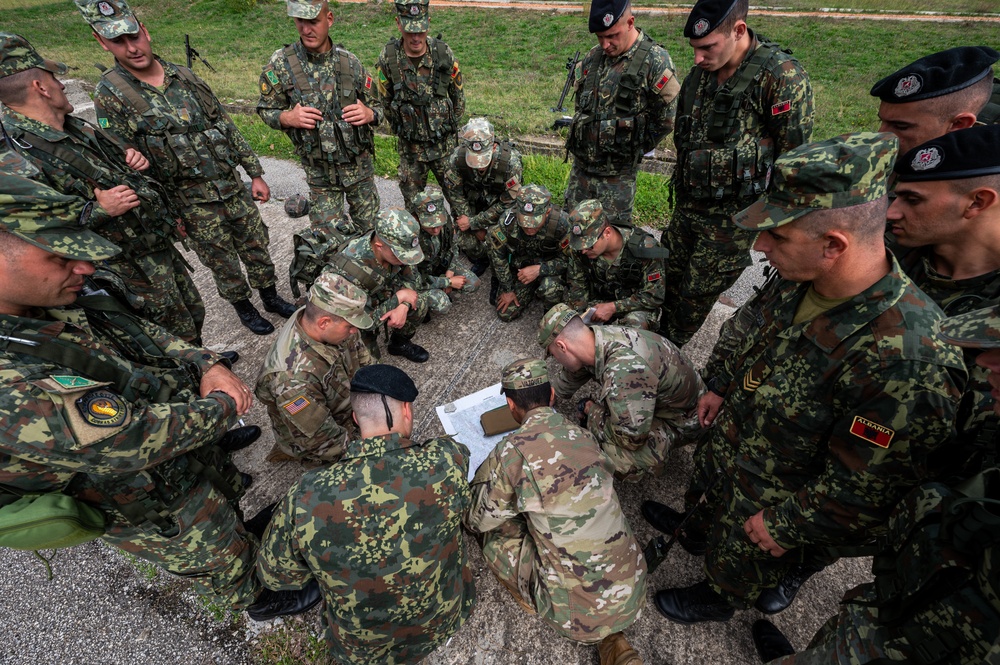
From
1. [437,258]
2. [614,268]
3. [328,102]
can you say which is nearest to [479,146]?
[437,258]

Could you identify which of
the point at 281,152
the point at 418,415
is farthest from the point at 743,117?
the point at 281,152

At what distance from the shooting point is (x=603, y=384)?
265cm

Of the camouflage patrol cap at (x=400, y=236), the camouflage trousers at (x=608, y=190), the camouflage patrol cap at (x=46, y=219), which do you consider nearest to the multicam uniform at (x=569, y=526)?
the camouflage patrol cap at (x=400, y=236)

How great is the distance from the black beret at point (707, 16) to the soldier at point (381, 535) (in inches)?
113

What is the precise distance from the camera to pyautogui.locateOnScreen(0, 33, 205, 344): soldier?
2.73m

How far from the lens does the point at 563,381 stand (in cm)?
338

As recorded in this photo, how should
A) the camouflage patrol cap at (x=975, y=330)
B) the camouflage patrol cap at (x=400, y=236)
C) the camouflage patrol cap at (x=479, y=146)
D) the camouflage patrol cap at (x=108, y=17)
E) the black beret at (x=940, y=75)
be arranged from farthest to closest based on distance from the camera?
the camouflage patrol cap at (x=479, y=146) → the camouflage patrol cap at (x=400, y=236) → the camouflage patrol cap at (x=108, y=17) → the black beret at (x=940, y=75) → the camouflage patrol cap at (x=975, y=330)

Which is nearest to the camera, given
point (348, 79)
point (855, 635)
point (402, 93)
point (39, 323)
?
point (855, 635)

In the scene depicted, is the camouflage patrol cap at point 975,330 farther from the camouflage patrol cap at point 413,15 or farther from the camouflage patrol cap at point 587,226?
the camouflage patrol cap at point 413,15

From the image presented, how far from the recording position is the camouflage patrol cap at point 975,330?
3.94ft

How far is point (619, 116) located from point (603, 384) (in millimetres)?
2625

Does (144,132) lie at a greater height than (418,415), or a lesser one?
greater

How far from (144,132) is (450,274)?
258 cm

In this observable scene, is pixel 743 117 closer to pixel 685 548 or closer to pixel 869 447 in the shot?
pixel 869 447
